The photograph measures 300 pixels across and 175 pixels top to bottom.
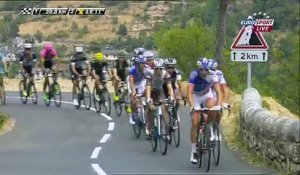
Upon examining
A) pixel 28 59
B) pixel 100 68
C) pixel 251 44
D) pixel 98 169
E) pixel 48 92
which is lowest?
pixel 98 169

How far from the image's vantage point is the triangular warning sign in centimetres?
1728

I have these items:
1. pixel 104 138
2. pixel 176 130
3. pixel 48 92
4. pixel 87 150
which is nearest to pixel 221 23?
pixel 48 92

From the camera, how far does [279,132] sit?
39.3 ft

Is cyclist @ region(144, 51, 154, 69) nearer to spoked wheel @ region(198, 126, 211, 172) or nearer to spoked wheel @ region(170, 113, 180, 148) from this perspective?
spoked wheel @ region(170, 113, 180, 148)

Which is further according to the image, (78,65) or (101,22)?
(101,22)

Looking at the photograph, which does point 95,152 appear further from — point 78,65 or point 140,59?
point 78,65

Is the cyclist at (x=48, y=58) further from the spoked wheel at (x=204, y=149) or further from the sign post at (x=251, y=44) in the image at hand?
the spoked wheel at (x=204, y=149)

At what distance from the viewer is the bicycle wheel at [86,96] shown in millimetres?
22844

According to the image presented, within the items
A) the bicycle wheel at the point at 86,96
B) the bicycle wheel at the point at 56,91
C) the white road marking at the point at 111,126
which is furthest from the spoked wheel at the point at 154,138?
the bicycle wheel at the point at 56,91

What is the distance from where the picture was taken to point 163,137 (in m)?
14.9

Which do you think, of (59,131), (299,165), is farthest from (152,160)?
(59,131)

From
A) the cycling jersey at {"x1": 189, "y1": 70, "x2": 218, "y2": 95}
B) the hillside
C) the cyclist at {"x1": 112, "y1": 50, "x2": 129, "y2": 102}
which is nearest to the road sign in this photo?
the cycling jersey at {"x1": 189, "y1": 70, "x2": 218, "y2": 95}

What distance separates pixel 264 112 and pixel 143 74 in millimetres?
4306

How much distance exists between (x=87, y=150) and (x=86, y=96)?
7.46 meters
